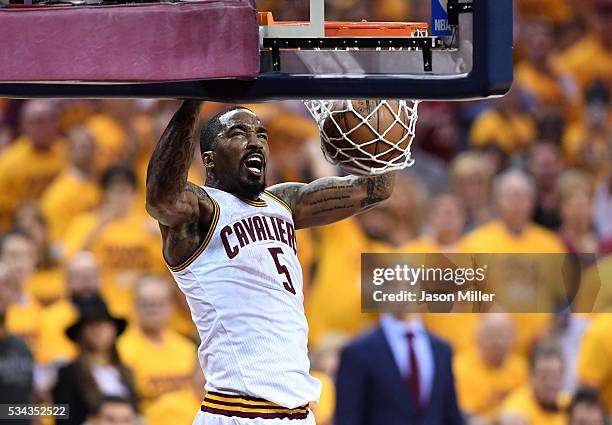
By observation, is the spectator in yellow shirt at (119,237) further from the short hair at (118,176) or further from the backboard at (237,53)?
the backboard at (237,53)

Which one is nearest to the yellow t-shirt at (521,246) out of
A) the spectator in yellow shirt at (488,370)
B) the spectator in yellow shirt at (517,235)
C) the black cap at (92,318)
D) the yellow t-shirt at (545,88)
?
the spectator in yellow shirt at (517,235)

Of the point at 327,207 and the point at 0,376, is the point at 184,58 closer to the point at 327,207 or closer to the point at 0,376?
the point at 327,207

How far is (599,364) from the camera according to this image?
8.09m

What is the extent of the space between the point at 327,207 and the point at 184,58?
123cm

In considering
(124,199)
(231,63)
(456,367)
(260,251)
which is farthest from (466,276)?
(231,63)

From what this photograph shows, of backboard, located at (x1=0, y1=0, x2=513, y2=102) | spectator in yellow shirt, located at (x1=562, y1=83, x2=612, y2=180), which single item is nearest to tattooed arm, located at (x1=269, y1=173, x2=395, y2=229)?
backboard, located at (x1=0, y1=0, x2=513, y2=102)

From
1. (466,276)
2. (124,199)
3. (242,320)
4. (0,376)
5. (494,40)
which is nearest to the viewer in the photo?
(494,40)

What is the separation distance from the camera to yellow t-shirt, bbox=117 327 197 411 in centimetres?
786

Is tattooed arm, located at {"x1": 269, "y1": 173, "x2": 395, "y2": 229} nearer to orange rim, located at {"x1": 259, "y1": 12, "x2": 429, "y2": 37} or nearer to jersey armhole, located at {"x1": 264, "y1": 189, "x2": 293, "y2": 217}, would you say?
jersey armhole, located at {"x1": 264, "y1": 189, "x2": 293, "y2": 217}

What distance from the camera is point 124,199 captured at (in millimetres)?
8875

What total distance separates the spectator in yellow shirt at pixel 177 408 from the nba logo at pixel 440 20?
11.3ft

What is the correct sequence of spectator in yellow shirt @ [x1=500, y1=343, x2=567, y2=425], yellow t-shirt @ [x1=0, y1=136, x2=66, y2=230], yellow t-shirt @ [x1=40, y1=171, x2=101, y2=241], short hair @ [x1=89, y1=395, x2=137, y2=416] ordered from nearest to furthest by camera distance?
short hair @ [x1=89, y1=395, x2=137, y2=416], spectator in yellow shirt @ [x1=500, y1=343, x2=567, y2=425], yellow t-shirt @ [x1=40, y1=171, x2=101, y2=241], yellow t-shirt @ [x1=0, y1=136, x2=66, y2=230]

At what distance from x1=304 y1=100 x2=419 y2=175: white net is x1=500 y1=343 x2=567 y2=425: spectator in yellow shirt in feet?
8.81

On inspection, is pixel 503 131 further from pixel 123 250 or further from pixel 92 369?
pixel 92 369
